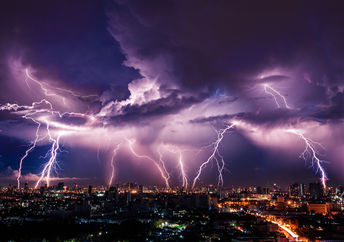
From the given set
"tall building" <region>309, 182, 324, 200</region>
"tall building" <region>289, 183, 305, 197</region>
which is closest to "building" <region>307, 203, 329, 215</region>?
"tall building" <region>309, 182, 324, 200</region>

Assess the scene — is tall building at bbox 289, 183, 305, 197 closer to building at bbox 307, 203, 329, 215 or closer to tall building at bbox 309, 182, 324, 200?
tall building at bbox 309, 182, 324, 200

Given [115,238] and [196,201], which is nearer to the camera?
[115,238]

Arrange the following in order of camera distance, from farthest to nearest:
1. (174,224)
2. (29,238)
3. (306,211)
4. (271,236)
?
(306,211) < (174,224) < (271,236) < (29,238)

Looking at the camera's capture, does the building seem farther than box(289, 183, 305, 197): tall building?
No

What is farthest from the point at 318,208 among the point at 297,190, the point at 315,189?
the point at 297,190

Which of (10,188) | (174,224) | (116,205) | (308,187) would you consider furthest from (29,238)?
(308,187)

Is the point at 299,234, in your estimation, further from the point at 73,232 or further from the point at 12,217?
the point at 12,217

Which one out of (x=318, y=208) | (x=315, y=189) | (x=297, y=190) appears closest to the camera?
(x=318, y=208)

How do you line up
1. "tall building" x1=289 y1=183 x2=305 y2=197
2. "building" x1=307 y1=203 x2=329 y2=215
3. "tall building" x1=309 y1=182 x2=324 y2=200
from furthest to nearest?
"tall building" x1=289 y1=183 x2=305 y2=197 < "tall building" x1=309 y1=182 x2=324 y2=200 < "building" x1=307 y1=203 x2=329 y2=215

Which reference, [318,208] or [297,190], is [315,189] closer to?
[297,190]

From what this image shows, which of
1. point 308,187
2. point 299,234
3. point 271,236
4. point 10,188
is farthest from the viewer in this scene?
point 308,187

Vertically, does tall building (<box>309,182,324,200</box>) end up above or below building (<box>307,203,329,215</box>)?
above
